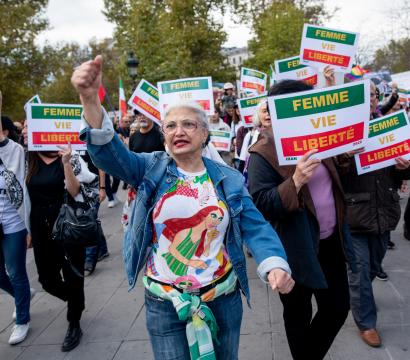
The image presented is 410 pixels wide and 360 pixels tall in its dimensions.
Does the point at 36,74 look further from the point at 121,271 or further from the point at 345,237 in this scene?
the point at 345,237

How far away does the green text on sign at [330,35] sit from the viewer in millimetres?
4980

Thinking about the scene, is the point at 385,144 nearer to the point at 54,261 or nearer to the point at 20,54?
the point at 54,261

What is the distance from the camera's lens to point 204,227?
2.09m

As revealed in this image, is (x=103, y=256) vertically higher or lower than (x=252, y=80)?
lower

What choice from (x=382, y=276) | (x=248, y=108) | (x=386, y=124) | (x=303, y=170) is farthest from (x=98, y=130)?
(x=248, y=108)

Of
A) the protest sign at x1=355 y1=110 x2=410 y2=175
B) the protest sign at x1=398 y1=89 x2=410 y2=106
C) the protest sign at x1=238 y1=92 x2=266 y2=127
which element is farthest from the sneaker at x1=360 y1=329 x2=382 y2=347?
the protest sign at x1=398 y1=89 x2=410 y2=106

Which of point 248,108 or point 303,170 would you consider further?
point 248,108

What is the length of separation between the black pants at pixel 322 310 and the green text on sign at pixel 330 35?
309 cm

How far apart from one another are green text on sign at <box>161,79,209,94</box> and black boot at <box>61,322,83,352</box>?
3180mm

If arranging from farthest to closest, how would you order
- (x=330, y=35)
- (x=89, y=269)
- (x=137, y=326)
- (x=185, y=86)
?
(x=185, y=86), (x=89, y=269), (x=330, y=35), (x=137, y=326)

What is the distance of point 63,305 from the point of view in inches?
179

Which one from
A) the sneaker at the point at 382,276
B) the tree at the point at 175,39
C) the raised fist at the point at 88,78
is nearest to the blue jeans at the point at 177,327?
the raised fist at the point at 88,78

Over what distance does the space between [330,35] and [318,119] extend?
2.96 meters

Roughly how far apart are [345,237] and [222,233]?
3.49 ft
